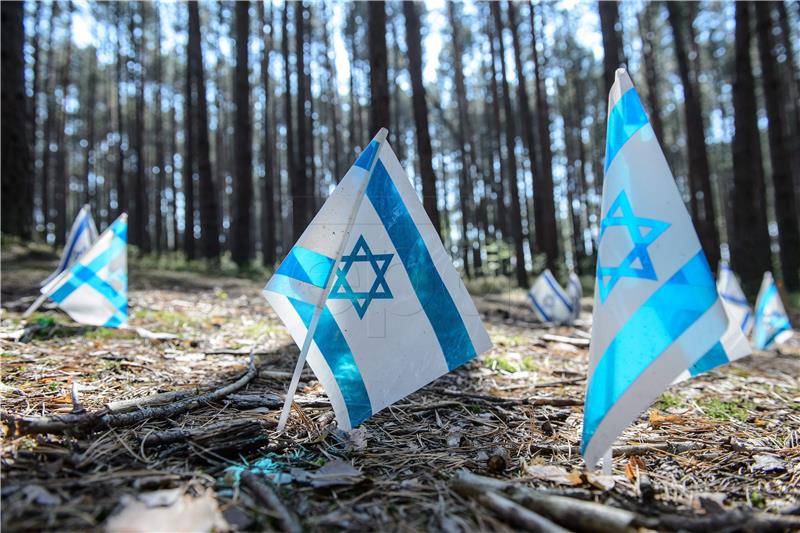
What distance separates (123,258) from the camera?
403 cm

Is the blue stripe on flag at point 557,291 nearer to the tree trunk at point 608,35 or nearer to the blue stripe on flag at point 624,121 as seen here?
the tree trunk at point 608,35

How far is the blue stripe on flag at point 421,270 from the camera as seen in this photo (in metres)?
2.11

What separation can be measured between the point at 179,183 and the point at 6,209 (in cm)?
3249

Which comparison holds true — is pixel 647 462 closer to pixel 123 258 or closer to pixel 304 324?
pixel 304 324

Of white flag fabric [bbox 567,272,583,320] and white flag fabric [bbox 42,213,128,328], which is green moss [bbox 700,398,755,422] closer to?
white flag fabric [bbox 567,272,583,320]

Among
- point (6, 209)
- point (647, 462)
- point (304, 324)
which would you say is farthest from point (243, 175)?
point (647, 462)

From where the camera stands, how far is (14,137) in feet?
26.3

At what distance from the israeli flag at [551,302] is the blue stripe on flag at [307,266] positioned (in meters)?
5.35

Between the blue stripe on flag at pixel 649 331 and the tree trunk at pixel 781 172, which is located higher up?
the tree trunk at pixel 781 172

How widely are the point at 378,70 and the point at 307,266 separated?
456cm

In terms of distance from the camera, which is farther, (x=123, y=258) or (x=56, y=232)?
(x=56, y=232)

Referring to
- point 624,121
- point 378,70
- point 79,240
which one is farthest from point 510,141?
point 624,121

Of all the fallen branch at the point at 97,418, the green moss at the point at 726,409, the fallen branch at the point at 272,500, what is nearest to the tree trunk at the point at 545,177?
the green moss at the point at 726,409

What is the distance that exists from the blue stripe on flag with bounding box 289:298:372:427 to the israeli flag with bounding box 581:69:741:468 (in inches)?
35.6
